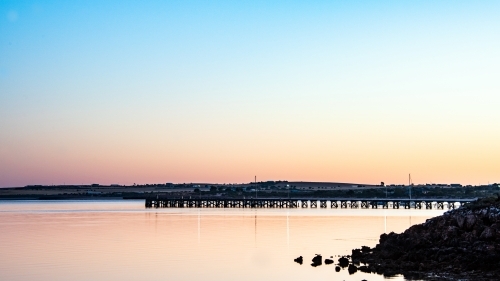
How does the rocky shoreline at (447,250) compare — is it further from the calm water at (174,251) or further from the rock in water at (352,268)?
the calm water at (174,251)

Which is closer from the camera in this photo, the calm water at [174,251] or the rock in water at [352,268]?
the rock in water at [352,268]

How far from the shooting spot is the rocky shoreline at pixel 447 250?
39875 mm

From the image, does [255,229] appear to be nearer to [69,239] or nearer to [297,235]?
[297,235]

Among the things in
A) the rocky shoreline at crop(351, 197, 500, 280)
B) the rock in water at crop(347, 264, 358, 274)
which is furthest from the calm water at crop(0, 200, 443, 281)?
the rocky shoreline at crop(351, 197, 500, 280)

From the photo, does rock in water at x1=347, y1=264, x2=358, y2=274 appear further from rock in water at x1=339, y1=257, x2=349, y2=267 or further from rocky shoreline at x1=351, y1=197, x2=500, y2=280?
rock in water at x1=339, y1=257, x2=349, y2=267

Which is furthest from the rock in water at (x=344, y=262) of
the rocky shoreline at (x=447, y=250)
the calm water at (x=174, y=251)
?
the calm water at (x=174, y=251)

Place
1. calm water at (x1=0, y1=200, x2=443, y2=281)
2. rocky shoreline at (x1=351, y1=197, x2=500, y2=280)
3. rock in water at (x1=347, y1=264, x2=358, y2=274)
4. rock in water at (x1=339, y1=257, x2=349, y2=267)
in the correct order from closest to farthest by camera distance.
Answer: rocky shoreline at (x1=351, y1=197, x2=500, y2=280), rock in water at (x1=347, y1=264, x2=358, y2=274), calm water at (x1=0, y1=200, x2=443, y2=281), rock in water at (x1=339, y1=257, x2=349, y2=267)

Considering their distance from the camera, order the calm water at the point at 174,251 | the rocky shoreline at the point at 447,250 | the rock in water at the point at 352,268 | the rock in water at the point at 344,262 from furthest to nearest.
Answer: the rock in water at the point at 344,262, the calm water at the point at 174,251, the rock in water at the point at 352,268, the rocky shoreline at the point at 447,250

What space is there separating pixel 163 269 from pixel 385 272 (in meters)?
14.5

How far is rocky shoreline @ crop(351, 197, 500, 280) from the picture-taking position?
131 feet

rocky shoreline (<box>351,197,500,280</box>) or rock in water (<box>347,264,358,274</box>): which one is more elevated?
rocky shoreline (<box>351,197,500,280</box>)

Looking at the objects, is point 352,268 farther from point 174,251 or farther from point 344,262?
point 174,251

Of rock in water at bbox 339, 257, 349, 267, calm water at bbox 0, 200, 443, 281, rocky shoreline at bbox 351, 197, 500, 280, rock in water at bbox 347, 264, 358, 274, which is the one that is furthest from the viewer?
rock in water at bbox 339, 257, 349, 267

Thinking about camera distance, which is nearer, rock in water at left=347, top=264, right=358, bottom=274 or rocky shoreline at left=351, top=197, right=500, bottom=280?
rocky shoreline at left=351, top=197, right=500, bottom=280
